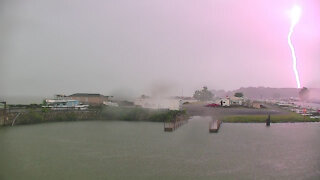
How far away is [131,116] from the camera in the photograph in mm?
51219

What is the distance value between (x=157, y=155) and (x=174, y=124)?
1626 cm

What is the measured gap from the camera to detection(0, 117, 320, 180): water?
1911 cm

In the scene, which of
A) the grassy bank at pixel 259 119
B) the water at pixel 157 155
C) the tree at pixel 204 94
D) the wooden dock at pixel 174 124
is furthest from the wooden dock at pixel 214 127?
the tree at pixel 204 94

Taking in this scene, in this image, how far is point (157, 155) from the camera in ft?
78.7

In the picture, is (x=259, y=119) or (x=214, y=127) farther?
(x=259, y=119)

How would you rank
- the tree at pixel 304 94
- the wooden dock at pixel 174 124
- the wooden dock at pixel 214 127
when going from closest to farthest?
1. the wooden dock at pixel 214 127
2. the wooden dock at pixel 174 124
3. the tree at pixel 304 94

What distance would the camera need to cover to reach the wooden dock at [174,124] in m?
38.5

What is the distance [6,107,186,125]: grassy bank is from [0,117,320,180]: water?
31.7 ft

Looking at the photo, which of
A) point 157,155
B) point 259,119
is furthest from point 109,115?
point 157,155

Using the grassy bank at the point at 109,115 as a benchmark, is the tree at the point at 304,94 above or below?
above

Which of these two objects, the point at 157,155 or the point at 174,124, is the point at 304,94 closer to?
the point at 174,124

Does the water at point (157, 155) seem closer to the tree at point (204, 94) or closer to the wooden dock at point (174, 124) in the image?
the wooden dock at point (174, 124)

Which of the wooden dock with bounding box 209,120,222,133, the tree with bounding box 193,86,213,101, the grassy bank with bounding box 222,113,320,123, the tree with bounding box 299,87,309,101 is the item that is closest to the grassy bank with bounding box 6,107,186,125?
the wooden dock with bounding box 209,120,222,133

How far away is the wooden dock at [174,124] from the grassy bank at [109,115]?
0.78 m
